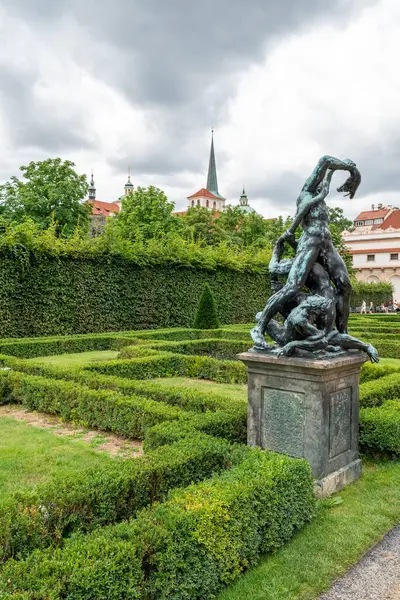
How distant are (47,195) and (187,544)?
90.8ft

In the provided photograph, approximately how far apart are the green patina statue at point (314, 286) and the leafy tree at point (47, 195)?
76.6 feet

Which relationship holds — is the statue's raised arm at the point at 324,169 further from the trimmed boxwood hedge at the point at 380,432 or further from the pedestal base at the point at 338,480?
the pedestal base at the point at 338,480

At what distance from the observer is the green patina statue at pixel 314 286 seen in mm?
4605

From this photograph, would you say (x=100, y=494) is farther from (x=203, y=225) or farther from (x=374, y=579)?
(x=203, y=225)

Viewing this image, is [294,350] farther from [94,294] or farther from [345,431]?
[94,294]

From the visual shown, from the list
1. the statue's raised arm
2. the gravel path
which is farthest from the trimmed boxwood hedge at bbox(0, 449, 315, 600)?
the statue's raised arm

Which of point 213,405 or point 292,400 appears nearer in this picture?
point 292,400

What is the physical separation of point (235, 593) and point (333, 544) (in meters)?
1.01

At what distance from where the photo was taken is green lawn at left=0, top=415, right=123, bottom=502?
4.67m

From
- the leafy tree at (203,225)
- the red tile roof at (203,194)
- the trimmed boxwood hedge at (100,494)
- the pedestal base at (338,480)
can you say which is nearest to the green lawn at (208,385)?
the pedestal base at (338,480)

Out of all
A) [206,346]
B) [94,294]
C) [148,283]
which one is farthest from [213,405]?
[148,283]

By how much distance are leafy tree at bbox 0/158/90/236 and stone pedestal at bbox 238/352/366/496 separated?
77.7 ft

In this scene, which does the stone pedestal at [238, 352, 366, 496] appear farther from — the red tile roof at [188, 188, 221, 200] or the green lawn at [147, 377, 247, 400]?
the red tile roof at [188, 188, 221, 200]

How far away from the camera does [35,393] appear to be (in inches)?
292
